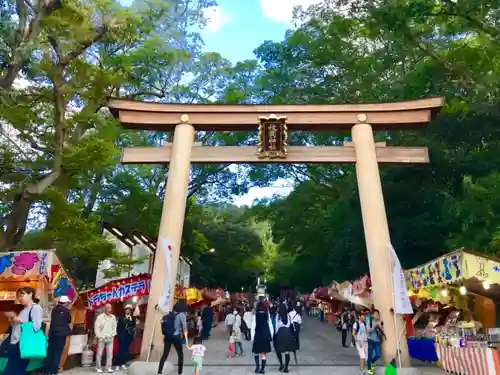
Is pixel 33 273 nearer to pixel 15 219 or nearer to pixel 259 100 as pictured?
pixel 15 219

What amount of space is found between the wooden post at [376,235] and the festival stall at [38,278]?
301 inches

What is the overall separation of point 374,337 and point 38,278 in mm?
7848

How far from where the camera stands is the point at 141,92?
2217 cm

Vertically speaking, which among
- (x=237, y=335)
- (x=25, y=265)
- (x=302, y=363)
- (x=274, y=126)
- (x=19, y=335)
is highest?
(x=274, y=126)

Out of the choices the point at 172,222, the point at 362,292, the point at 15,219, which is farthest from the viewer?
the point at 362,292

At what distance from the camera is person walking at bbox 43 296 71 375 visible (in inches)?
→ 319

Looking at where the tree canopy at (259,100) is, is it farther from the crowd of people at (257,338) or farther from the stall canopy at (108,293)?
the crowd of people at (257,338)

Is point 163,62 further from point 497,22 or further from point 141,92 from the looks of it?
point 497,22

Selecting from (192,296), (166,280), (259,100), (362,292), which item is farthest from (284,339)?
(259,100)

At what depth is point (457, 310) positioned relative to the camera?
1316cm

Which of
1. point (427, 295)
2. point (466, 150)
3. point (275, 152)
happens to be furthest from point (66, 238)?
point (466, 150)

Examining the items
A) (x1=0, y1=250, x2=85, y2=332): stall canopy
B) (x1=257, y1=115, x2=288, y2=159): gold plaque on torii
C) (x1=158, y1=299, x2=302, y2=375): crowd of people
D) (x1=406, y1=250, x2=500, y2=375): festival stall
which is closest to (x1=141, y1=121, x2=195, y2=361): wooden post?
(x1=158, y1=299, x2=302, y2=375): crowd of people

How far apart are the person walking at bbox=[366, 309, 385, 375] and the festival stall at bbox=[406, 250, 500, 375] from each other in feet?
5.47

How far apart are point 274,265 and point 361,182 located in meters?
51.1
